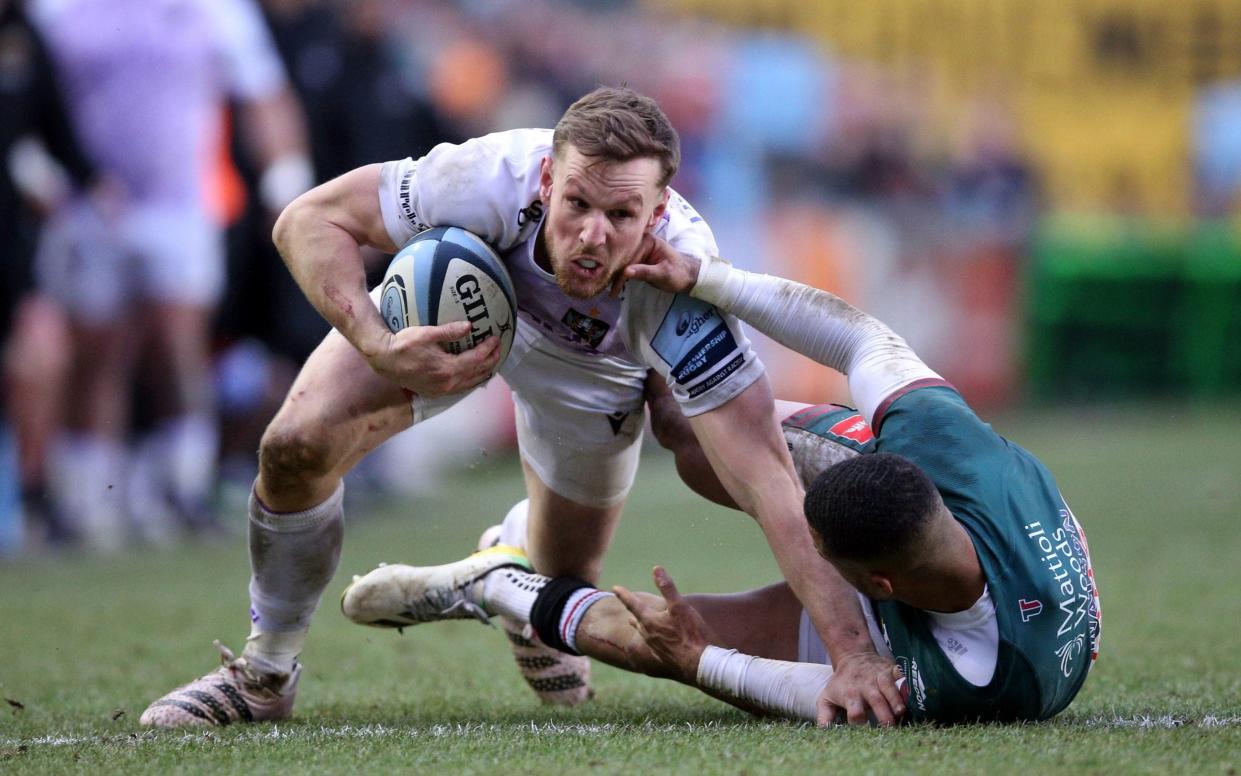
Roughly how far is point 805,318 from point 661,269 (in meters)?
0.46

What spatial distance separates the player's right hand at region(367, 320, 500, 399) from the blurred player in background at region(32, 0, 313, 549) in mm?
6111

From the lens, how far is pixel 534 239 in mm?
4789

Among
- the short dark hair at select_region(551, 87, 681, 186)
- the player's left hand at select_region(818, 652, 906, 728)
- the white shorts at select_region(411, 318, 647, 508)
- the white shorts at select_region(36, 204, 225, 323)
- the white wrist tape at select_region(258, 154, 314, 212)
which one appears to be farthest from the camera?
the white wrist tape at select_region(258, 154, 314, 212)

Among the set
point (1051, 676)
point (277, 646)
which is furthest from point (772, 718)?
point (277, 646)

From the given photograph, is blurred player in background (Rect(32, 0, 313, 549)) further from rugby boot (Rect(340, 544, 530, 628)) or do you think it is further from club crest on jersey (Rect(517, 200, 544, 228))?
club crest on jersey (Rect(517, 200, 544, 228))

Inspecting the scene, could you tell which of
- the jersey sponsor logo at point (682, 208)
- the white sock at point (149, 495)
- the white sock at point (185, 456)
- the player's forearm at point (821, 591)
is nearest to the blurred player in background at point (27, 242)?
the white sock at point (149, 495)

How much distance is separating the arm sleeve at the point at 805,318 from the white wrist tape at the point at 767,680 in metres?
0.74

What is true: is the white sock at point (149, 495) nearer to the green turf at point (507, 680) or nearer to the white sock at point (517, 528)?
the green turf at point (507, 680)

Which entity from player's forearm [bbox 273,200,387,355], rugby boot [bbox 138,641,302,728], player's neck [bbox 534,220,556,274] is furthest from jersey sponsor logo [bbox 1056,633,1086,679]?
rugby boot [bbox 138,641,302,728]

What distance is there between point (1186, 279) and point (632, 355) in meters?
15.7

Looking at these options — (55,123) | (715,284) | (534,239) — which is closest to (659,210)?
(715,284)

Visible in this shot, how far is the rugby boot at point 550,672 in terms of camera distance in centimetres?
519

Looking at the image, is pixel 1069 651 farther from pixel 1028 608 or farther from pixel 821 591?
pixel 821 591

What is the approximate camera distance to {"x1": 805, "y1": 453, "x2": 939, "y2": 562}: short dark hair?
386cm
